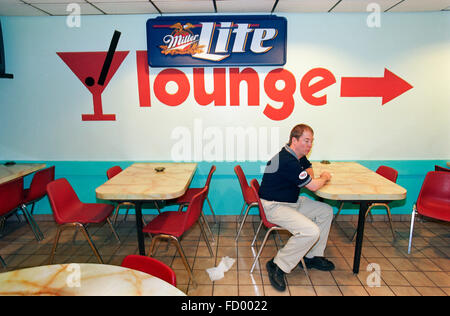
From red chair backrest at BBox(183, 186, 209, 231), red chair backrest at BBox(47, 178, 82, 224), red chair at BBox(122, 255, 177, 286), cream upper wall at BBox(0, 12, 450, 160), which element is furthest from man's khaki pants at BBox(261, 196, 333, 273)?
red chair backrest at BBox(47, 178, 82, 224)

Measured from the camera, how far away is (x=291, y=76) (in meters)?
3.74

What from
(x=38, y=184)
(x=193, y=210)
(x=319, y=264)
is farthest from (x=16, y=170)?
(x=319, y=264)

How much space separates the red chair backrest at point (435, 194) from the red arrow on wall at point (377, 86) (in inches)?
46.6

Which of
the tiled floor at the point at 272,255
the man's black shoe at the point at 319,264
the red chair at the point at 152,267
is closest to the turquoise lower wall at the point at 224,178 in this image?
the tiled floor at the point at 272,255

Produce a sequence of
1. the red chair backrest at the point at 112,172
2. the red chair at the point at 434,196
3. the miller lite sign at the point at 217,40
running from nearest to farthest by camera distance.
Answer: the red chair at the point at 434,196 → the red chair backrest at the point at 112,172 → the miller lite sign at the point at 217,40

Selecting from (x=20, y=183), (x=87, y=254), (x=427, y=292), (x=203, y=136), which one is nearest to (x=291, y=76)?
(x=203, y=136)

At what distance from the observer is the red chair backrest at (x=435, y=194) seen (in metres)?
3.07

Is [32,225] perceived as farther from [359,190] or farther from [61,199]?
[359,190]

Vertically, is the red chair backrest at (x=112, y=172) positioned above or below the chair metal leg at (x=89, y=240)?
above

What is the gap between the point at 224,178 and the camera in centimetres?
396

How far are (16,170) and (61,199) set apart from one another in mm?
1134

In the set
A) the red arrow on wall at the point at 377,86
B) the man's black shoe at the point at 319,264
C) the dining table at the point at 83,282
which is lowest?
the man's black shoe at the point at 319,264

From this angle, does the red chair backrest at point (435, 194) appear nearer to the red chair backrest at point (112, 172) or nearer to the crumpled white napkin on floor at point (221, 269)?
the crumpled white napkin on floor at point (221, 269)

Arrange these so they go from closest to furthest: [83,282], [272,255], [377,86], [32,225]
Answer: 1. [83,282]
2. [272,255]
3. [32,225]
4. [377,86]
